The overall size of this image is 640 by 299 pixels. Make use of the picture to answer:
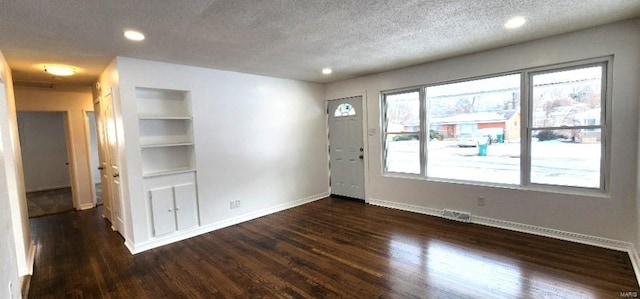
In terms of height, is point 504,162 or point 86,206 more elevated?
point 504,162

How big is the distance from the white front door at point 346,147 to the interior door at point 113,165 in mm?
3518

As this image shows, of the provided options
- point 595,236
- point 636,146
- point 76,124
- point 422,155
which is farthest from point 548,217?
point 76,124

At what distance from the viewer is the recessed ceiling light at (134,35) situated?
256cm

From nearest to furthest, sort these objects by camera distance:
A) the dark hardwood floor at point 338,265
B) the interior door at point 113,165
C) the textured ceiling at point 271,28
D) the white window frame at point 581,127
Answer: the textured ceiling at point 271,28, the dark hardwood floor at point 338,265, the white window frame at point 581,127, the interior door at point 113,165

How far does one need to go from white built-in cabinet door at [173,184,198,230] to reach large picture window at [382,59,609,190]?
127 inches

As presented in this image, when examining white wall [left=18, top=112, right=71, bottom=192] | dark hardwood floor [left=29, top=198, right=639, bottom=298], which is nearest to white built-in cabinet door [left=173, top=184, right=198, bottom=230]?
dark hardwood floor [left=29, top=198, right=639, bottom=298]

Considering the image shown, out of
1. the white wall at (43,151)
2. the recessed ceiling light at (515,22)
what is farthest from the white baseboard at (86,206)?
the recessed ceiling light at (515,22)

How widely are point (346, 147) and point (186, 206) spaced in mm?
2934

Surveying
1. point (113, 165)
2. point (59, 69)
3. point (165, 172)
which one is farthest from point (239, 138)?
point (59, 69)

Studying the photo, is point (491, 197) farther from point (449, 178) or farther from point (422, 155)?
point (422, 155)

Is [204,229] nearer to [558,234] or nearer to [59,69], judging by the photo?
[59,69]

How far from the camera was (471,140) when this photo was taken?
4062 mm

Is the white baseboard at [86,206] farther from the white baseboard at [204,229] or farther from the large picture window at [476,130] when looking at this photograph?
the large picture window at [476,130]

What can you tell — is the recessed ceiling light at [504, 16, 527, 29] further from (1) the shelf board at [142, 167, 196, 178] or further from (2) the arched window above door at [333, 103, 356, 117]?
(1) the shelf board at [142, 167, 196, 178]
